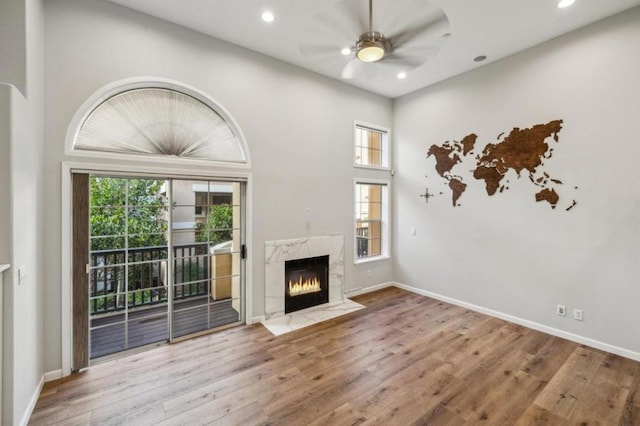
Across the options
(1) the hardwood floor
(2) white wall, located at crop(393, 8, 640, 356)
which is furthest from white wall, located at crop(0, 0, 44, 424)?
(2) white wall, located at crop(393, 8, 640, 356)

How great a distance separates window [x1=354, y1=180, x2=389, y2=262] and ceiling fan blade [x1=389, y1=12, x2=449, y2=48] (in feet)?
11.1

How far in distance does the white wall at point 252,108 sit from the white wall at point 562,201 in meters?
1.38

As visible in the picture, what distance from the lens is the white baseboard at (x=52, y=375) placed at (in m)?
2.69

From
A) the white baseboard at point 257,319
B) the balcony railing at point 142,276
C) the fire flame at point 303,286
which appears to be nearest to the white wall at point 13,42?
the balcony railing at point 142,276

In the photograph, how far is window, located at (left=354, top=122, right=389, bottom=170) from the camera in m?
5.38

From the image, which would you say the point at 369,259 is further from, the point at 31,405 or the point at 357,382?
the point at 31,405

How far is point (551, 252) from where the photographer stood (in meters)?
3.72

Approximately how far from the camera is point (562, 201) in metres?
3.61

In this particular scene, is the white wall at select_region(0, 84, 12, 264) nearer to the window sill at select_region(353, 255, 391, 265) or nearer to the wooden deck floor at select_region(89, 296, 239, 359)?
the wooden deck floor at select_region(89, 296, 239, 359)

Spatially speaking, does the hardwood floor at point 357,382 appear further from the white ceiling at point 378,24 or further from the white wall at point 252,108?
the white ceiling at point 378,24

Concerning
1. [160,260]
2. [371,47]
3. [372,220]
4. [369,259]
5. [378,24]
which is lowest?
[369,259]

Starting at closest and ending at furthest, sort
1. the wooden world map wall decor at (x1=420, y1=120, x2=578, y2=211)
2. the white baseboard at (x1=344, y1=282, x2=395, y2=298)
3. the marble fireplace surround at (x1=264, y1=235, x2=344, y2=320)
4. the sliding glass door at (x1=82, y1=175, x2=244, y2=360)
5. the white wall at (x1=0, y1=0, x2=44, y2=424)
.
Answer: the white wall at (x1=0, y1=0, x2=44, y2=424), the sliding glass door at (x1=82, y1=175, x2=244, y2=360), the wooden world map wall decor at (x1=420, y1=120, x2=578, y2=211), the marble fireplace surround at (x1=264, y1=235, x2=344, y2=320), the white baseboard at (x1=344, y1=282, x2=395, y2=298)

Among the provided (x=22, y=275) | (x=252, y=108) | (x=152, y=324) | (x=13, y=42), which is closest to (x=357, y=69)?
(x=252, y=108)

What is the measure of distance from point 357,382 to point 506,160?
12.0ft
